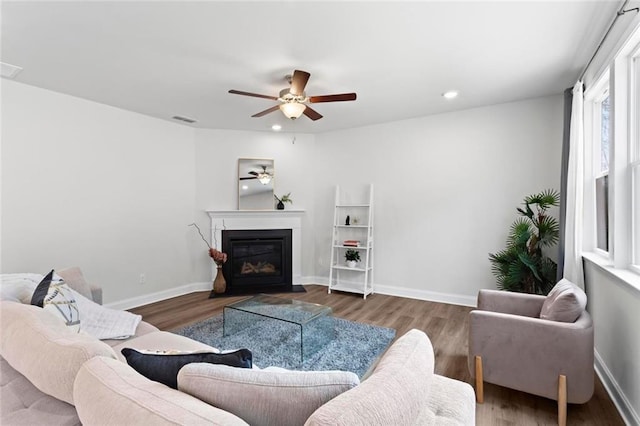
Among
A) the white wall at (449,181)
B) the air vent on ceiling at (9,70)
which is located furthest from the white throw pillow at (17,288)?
the white wall at (449,181)

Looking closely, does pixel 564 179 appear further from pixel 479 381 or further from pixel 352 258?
pixel 352 258

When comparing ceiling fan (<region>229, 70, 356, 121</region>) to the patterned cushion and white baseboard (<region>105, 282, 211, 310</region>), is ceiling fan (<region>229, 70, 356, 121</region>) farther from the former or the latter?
white baseboard (<region>105, 282, 211, 310</region>)

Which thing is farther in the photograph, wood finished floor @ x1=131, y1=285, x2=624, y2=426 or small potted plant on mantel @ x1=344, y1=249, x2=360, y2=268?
small potted plant on mantel @ x1=344, y1=249, x2=360, y2=268

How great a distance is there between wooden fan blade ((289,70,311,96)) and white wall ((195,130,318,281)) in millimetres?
2337

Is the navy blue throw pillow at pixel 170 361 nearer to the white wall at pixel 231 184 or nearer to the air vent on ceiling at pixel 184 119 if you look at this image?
the white wall at pixel 231 184

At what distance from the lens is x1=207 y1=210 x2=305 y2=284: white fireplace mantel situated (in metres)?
4.87

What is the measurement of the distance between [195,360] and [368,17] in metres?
2.24

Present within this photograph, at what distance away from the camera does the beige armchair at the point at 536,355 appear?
1852 millimetres

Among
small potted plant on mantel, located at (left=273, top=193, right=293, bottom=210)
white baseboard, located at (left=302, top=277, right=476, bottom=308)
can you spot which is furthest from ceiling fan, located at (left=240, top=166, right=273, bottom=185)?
white baseboard, located at (left=302, top=277, right=476, bottom=308)

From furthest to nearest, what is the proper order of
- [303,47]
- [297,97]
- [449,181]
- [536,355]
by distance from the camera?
[449,181] < [297,97] < [303,47] < [536,355]

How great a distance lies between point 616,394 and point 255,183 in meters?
4.60

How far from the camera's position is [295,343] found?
280 cm

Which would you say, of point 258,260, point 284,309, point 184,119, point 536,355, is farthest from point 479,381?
point 184,119

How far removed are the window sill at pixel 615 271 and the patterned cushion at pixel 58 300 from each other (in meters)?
3.34
